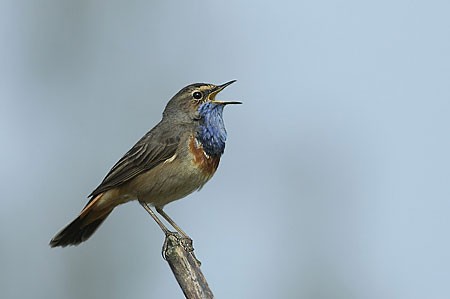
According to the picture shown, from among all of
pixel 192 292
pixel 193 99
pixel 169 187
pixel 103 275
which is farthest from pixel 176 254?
pixel 103 275

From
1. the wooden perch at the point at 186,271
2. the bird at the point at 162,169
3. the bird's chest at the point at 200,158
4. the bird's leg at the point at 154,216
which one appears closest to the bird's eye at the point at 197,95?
the bird at the point at 162,169

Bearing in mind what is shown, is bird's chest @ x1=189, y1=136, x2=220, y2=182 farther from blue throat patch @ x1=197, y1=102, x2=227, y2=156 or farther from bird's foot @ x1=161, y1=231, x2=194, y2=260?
bird's foot @ x1=161, y1=231, x2=194, y2=260

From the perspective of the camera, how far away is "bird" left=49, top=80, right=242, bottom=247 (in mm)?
9438

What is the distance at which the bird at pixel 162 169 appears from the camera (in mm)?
9438

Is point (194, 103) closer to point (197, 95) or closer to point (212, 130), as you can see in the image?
point (197, 95)

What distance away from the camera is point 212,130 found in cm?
956

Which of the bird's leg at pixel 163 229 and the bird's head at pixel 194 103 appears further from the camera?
the bird's head at pixel 194 103

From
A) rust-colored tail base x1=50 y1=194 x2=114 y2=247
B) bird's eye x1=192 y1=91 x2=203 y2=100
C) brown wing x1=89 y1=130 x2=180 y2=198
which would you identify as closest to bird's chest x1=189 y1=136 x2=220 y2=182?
brown wing x1=89 y1=130 x2=180 y2=198

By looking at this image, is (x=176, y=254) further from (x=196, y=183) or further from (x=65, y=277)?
(x=65, y=277)

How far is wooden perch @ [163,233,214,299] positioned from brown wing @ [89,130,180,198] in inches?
34.8

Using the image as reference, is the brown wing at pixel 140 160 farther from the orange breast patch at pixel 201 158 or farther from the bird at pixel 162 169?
the orange breast patch at pixel 201 158

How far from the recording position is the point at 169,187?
31.1 feet

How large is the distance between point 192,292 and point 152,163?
74.8 inches

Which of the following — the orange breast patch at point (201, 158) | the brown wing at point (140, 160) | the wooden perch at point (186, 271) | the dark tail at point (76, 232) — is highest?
the brown wing at point (140, 160)
